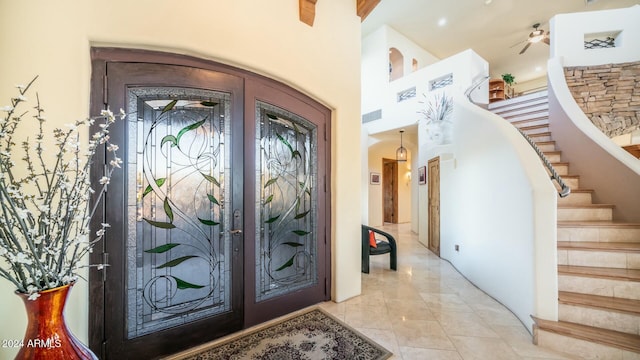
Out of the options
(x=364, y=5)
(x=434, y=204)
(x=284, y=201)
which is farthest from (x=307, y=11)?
(x=434, y=204)

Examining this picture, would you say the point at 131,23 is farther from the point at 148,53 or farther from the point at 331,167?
the point at 331,167

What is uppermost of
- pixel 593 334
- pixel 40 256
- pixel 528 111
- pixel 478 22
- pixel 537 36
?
pixel 478 22

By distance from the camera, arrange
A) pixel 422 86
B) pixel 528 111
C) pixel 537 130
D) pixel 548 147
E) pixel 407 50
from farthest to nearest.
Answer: pixel 407 50 < pixel 422 86 < pixel 528 111 < pixel 537 130 < pixel 548 147

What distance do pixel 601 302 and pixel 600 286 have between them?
20 centimetres

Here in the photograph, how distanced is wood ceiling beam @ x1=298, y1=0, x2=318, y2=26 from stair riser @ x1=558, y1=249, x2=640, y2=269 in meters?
3.64

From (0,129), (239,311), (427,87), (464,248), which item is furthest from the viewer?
(427,87)

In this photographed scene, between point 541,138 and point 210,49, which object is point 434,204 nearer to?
point 541,138

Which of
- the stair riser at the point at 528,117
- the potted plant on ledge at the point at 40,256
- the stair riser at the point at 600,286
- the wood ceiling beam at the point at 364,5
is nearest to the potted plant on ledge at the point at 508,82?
the stair riser at the point at 528,117

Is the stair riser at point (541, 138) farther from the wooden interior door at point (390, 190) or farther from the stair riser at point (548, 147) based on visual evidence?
the wooden interior door at point (390, 190)

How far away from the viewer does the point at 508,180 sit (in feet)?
8.65

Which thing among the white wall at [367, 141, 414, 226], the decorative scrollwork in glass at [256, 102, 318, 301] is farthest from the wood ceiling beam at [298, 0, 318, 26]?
the white wall at [367, 141, 414, 226]

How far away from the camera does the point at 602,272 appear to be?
7.36ft

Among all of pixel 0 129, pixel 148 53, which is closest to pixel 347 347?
pixel 0 129

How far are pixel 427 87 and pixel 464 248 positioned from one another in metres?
3.78
